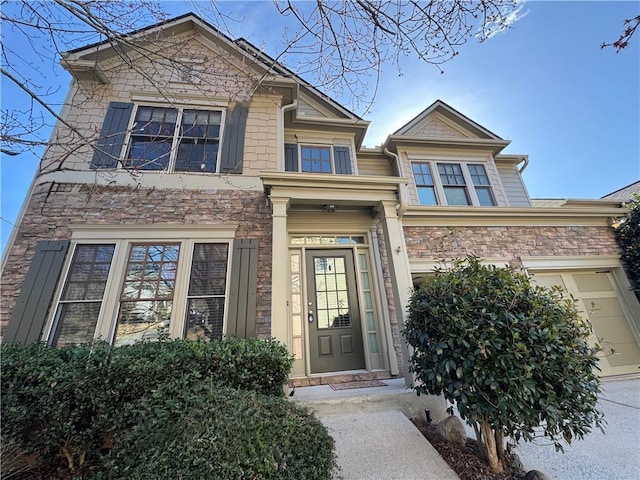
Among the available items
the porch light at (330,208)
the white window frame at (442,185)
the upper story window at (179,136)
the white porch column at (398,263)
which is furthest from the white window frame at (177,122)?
the white window frame at (442,185)

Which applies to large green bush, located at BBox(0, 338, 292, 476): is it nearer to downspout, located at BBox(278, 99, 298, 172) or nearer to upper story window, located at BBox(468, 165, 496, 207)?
downspout, located at BBox(278, 99, 298, 172)

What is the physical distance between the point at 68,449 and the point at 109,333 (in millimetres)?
1560

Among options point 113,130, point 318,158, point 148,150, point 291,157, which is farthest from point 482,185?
point 113,130

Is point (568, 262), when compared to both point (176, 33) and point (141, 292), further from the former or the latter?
point (176, 33)

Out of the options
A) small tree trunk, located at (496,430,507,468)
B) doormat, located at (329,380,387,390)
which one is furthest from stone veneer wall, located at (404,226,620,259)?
small tree trunk, located at (496,430,507,468)

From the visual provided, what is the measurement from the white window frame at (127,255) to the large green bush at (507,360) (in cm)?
294

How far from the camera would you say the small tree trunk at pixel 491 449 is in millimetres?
2354

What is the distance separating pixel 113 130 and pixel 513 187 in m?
9.65

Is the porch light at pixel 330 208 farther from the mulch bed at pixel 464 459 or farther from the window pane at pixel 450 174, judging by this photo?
the window pane at pixel 450 174

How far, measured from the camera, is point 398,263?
414 cm

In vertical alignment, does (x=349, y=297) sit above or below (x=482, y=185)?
below

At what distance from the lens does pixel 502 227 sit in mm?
5855

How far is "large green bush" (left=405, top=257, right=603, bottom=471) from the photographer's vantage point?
212 centimetres

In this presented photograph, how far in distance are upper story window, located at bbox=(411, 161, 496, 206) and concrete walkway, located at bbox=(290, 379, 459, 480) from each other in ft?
15.4
